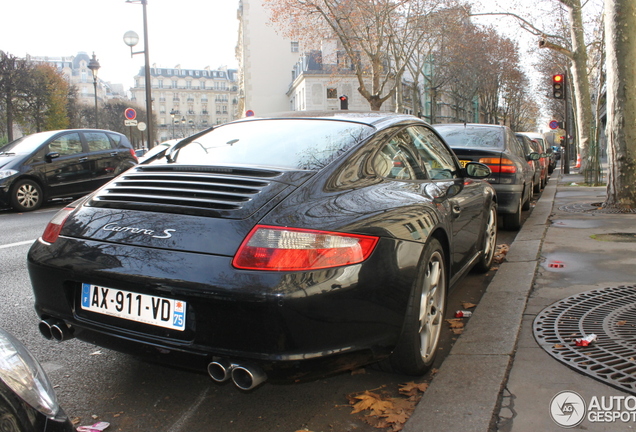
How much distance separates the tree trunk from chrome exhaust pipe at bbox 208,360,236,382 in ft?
27.4

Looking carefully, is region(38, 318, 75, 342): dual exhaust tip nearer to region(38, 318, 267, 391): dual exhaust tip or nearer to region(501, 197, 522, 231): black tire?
region(38, 318, 267, 391): dual exhaust tip

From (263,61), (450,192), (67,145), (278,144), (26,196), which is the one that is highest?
(263,61)

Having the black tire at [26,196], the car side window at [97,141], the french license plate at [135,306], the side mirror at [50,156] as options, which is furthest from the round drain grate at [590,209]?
the black tire at [26,196]

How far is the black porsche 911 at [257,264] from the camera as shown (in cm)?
227

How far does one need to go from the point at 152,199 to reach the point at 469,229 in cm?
241

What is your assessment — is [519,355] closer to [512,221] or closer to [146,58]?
[512,221]

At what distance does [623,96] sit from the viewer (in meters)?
9.00

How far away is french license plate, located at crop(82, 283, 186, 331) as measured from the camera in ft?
7.73

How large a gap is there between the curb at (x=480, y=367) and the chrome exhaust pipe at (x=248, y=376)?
2.26 ft

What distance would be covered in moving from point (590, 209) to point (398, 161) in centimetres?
718

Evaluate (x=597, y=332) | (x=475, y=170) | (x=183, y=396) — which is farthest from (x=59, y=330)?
(x=475, y=170)

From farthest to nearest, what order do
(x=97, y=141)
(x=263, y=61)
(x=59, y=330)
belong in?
(x=263, y=61)
(x=97, y=141)
(x=59, y=330)

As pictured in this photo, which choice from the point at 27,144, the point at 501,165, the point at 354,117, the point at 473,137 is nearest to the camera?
the point at 354,117

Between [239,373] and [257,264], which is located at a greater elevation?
[257,264]
